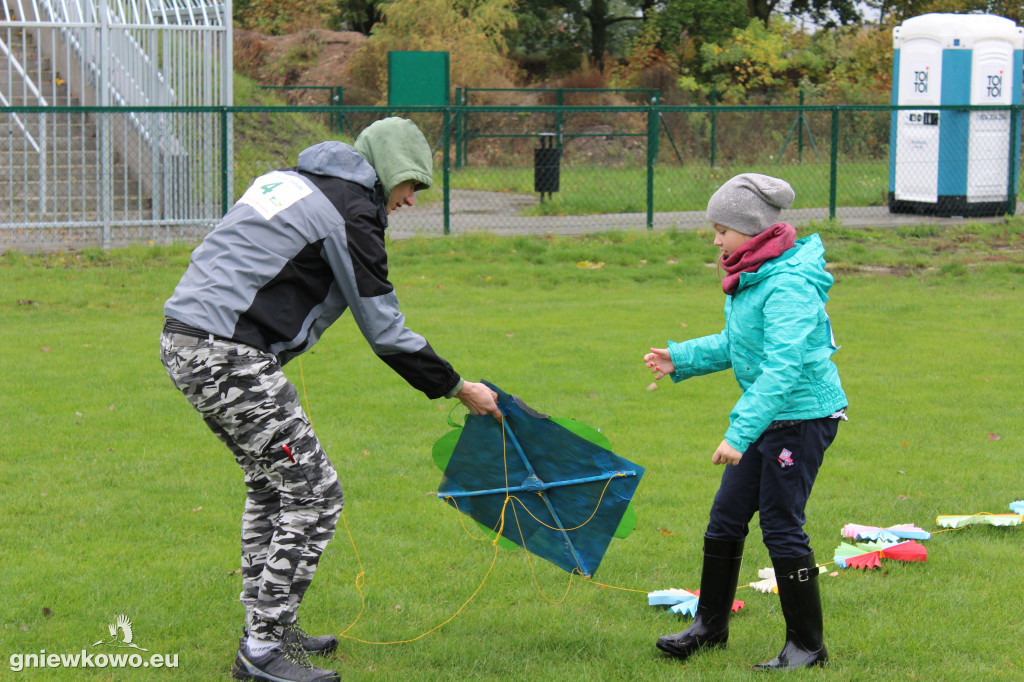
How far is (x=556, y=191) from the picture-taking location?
18.3 m

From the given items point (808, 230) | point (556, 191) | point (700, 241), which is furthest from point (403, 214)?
point (808, 230)

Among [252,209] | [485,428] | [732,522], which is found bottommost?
[732,522]

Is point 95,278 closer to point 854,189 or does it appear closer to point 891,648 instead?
point 891,648

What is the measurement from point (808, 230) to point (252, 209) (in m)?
13.2

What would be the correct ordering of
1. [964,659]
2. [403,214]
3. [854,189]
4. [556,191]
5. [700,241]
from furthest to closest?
[854,189], [556,191], [403,214], [700,241], [964,659]

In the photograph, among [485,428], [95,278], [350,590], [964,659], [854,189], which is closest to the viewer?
[964,659]

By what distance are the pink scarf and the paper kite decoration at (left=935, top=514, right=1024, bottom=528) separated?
220cm

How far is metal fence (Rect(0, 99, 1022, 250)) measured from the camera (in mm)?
14344

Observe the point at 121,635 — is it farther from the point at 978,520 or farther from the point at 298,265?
the point at 978,520

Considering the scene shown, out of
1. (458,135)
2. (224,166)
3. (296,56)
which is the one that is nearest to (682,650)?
(224,166)

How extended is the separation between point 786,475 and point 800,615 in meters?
0.51

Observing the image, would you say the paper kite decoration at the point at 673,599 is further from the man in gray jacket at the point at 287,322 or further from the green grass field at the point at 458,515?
the man in gray jacket at the point at 287,322

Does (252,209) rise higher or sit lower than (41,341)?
higher

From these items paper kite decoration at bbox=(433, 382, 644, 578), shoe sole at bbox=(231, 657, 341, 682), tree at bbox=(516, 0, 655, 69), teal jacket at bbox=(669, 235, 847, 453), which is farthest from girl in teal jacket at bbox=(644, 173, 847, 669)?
tree at bbox=(516, 0, 655, 69)
